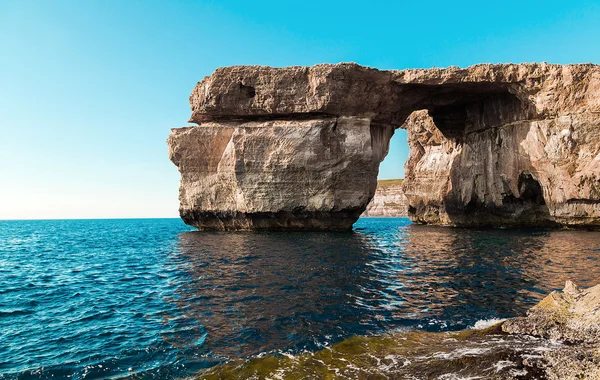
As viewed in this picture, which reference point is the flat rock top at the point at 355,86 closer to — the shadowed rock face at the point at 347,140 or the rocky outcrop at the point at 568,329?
the shadowed rock face at the point at 347,140

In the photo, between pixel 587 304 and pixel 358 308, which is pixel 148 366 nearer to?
pixel 358 308

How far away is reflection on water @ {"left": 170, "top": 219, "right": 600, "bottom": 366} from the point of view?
27.2ft

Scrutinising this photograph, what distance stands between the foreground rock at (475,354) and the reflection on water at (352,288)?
67 cm

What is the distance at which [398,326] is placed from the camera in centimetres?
830

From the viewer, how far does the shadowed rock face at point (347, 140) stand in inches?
1177

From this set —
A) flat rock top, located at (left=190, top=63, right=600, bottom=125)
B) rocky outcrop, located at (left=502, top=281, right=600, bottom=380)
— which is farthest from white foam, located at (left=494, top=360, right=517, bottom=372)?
flat rock top, located at (left=190, top=63, right=600, bottom=125)

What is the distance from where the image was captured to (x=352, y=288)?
39.2 feet

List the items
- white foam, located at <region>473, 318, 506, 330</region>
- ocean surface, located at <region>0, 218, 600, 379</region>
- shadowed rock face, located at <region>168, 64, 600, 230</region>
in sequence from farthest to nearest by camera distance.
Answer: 1. shadowed rock face, located at <region>168, 64, 600, 230</region>
2. white foam, located at <region>473, 318, 506, 330</region>
3. ocean surface, located at <region>0, 218, 600, 379</region>

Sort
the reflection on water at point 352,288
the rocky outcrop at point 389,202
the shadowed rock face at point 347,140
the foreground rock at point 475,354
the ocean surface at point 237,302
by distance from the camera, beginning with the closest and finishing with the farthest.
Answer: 1. the foreground rock at point 475,354
2. the ocean surface at point 237,302
3. the reflection on water at point 352,288
4. the shadowed rock face at point 347,140
5. the rocky outcrop at point 389,202

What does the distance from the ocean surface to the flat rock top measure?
1628 centimetres

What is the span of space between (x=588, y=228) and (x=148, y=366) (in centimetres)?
3594

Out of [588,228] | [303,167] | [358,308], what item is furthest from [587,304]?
[588,228]

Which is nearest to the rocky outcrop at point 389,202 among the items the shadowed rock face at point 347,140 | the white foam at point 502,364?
the shadowed rock face at point 347,140

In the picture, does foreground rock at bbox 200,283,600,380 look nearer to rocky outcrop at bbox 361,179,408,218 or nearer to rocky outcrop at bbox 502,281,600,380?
rocky outcrop at bbox 502,281,600,380
